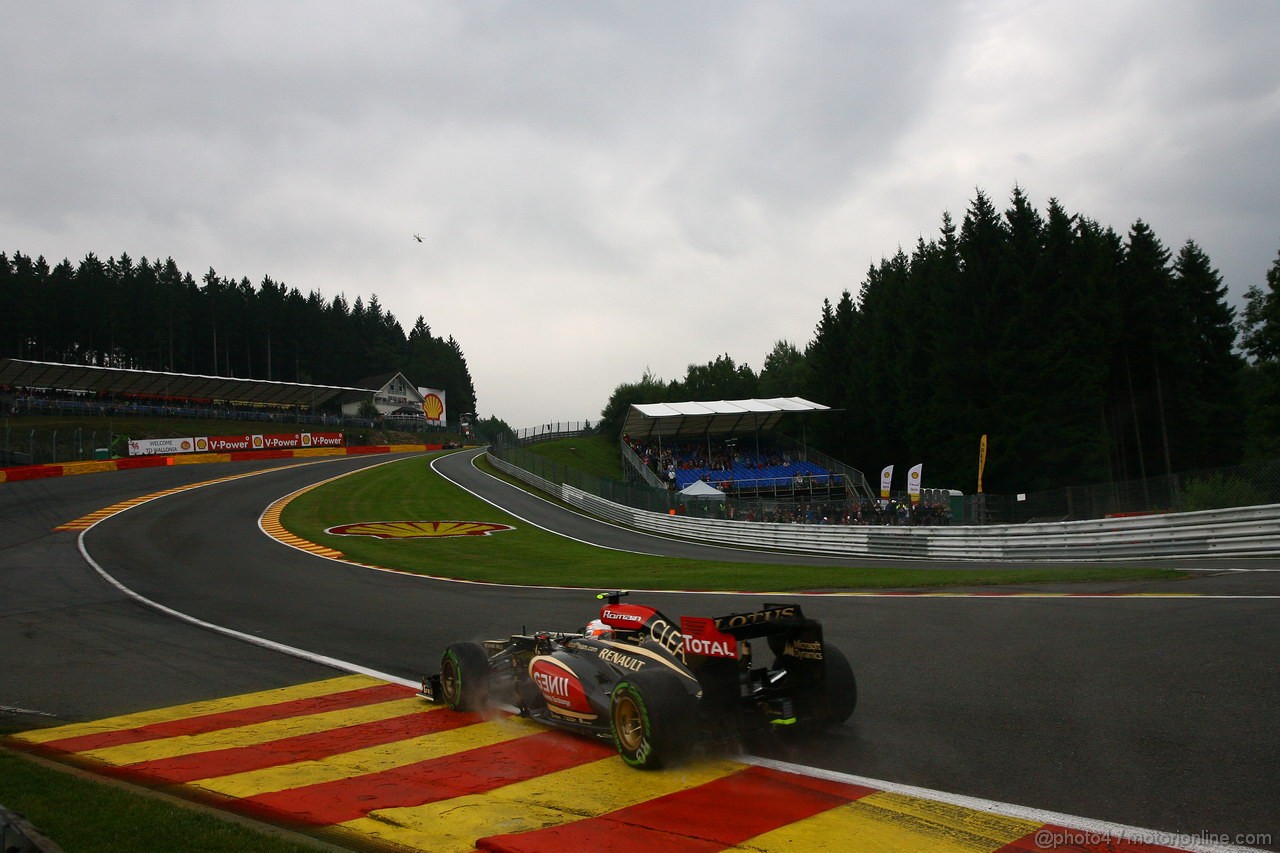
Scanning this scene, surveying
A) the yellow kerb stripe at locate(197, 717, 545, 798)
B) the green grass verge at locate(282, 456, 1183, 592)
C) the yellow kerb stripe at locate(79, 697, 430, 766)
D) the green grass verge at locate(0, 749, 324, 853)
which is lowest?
the yellow kerb stripe at locate(197, 717, 545, 798)

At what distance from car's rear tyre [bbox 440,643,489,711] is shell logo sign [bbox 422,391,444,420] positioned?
110 meters

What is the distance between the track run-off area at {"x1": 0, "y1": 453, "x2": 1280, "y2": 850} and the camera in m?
4.53

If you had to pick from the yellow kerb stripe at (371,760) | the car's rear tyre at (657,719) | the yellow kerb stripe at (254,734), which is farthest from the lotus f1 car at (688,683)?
the yellow kerb stripe at (254,734)

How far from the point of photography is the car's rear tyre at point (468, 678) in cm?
744

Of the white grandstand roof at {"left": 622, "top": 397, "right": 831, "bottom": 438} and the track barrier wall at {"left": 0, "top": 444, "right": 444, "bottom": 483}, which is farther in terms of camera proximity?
the white grandstand roof at {"left": 622, "top": 397, "right": 831, "bottom": 438}

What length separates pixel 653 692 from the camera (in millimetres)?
5469

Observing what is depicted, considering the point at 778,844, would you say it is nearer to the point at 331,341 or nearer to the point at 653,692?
the point at 653,692

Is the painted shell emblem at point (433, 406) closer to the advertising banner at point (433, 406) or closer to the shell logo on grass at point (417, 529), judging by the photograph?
the advertising banner at point (433, 406)

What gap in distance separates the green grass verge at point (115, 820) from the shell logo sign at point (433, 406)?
111500 mm

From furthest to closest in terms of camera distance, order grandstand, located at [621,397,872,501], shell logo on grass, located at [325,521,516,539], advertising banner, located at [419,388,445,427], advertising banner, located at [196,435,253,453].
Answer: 1. advertising banner, located at [419,388,445,427]
2. advertising banner, located at [196,435,253,453]
3. grandstand, located at [621,397,872,501]
4. shell logo on grass, located at [325,521,516,539]

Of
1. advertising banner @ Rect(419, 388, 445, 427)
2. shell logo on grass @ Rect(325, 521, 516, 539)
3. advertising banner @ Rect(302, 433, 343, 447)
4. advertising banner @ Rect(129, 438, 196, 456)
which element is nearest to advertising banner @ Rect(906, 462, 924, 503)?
shell logo on grass @ Rect(325, 521, 516, 539)

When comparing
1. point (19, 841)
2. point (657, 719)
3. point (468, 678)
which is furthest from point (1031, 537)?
point (19, 841)

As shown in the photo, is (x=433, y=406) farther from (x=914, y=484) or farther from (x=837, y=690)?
(x=837, y=690)

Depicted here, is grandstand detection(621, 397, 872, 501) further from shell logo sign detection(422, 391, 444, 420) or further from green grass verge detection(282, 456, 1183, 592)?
shell logo sign detection(422, 391, 444, 420)
